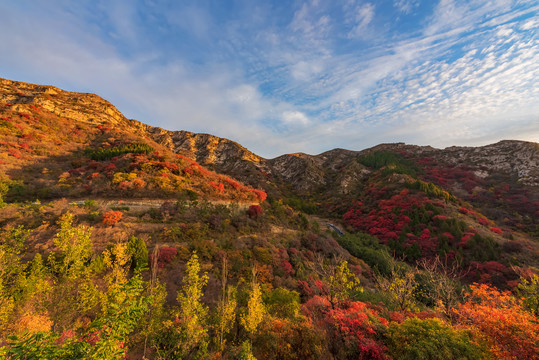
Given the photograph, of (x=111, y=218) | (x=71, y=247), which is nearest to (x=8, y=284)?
(x=71, y=247)

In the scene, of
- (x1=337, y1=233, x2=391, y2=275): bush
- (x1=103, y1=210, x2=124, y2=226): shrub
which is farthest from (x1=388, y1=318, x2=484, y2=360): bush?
(x1=103, y1=210, x2=124, y2=226): shrub

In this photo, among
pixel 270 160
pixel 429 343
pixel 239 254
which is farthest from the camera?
pixel 270 160

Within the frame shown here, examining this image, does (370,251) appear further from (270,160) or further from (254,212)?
(270,160)

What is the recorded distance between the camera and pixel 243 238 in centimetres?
2539

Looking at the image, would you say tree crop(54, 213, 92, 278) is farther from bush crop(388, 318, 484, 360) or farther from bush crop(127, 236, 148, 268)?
bush crop(388, 318, 484, 360)

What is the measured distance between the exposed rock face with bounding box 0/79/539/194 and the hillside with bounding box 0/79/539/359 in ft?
2.59

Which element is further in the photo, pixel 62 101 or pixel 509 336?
pixel 62 101

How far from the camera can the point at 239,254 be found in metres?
21.2

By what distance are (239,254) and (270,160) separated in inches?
3404

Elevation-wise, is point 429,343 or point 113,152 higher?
point 113,152

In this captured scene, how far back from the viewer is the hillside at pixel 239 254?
29.2ft

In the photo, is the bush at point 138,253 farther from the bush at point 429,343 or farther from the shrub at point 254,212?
the bush at point 429,343

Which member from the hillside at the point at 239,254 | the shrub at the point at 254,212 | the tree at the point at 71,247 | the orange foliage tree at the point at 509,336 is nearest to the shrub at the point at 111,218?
the hillside at the point at 239,254

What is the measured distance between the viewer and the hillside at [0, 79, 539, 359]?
8914 mm
